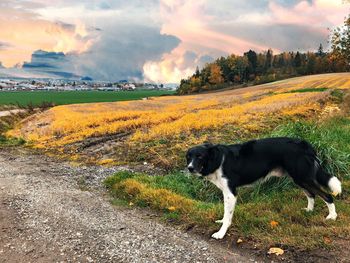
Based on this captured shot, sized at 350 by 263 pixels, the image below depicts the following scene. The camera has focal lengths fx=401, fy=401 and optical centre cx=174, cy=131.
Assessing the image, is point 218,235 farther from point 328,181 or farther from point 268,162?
point 328,181

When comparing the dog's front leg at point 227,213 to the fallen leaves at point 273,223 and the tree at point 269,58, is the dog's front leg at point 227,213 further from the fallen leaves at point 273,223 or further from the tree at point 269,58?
the tree at point 269,58

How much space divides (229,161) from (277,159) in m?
1.06

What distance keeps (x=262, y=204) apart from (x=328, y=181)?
1860 mm

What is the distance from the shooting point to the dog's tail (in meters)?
8.18

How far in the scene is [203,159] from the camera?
8000 millimetres

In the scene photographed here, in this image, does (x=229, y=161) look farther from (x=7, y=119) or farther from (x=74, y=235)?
(x=7, y=119)

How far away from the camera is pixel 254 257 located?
23.9 ft

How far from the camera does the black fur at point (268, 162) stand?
8.31 metres

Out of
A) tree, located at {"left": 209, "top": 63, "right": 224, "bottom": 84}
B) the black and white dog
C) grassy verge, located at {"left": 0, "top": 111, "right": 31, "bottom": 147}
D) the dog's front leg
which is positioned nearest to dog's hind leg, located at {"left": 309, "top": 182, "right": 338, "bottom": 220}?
the black and white dog

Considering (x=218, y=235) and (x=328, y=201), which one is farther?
(x=328, y=201)

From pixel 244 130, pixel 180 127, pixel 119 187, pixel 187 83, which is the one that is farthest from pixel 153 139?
pixel 187 83

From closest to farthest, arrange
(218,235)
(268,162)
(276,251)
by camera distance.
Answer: (276,251) < (218,235) < (268,162)

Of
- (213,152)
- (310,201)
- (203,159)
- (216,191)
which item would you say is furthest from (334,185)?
(216,191)

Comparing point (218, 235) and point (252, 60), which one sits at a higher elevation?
point (252, 60)
